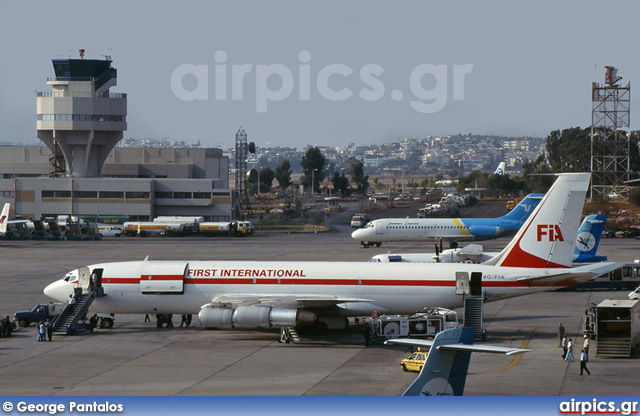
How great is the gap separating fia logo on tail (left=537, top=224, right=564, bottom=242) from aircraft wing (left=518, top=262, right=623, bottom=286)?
1977mm

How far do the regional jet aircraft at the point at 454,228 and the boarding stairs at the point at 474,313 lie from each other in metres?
59.4

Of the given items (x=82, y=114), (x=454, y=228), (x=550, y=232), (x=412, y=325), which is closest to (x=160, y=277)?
(x=412, y=325)

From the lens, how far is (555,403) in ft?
66.5

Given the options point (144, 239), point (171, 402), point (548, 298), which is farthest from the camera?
point (144, 239)

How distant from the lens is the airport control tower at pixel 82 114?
154m

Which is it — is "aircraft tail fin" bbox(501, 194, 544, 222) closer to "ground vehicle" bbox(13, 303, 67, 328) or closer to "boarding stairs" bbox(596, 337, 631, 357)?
"boarding stairs" bbox(596, 337, 631, 357)

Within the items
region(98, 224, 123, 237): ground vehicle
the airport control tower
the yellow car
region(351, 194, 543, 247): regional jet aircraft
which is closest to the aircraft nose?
the yellow car

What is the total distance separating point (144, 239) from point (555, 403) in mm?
118551

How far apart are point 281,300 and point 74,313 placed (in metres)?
13.3

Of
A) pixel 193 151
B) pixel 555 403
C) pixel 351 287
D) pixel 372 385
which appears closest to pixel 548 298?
pixel 351 287

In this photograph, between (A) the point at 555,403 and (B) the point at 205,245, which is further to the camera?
(B) the point at 205,245

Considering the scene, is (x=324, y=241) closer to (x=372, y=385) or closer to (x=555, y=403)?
(x=372, y=385)

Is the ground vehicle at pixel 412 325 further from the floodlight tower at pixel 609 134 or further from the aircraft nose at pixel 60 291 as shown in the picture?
the floodlight tower at pixel 609 134

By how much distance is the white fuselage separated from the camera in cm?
4947
